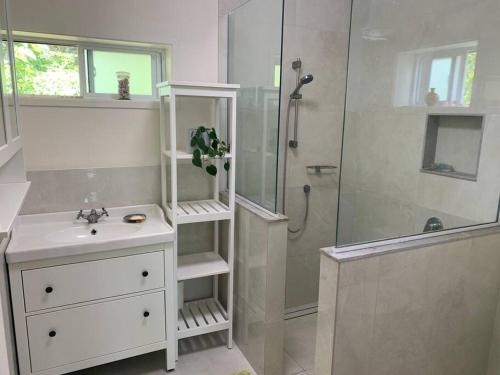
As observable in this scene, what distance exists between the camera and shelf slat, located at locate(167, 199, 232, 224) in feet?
6.91

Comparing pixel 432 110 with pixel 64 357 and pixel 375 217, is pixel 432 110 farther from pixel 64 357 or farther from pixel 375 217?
pixel 64 357

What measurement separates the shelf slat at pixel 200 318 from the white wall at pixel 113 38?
3.26ft

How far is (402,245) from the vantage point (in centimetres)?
163

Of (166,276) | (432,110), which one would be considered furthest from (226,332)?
(432,110)

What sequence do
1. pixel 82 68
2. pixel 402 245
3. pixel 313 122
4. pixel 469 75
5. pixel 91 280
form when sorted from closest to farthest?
pixel 402 245
pixel 91 280
pixel 469 75
pixel 82 68
pixel 313 122

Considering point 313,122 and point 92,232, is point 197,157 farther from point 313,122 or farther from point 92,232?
point 313,122

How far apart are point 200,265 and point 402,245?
4.03ft

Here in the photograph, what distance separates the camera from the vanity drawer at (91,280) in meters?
1.75

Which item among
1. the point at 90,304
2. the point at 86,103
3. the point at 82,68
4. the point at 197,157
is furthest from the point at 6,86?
the point at 90,304

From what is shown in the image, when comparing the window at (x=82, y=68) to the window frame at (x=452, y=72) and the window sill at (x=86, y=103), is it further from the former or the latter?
the window frame at (x=452, y=72)

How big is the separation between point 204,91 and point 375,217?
3.80ft

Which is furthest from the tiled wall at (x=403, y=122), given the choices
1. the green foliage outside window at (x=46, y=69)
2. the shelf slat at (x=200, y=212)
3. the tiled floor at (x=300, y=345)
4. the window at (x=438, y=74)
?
the green foliage outside window at (x=46, y=69)

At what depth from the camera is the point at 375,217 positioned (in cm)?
204

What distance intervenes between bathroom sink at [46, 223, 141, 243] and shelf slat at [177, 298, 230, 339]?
678 millimetres
